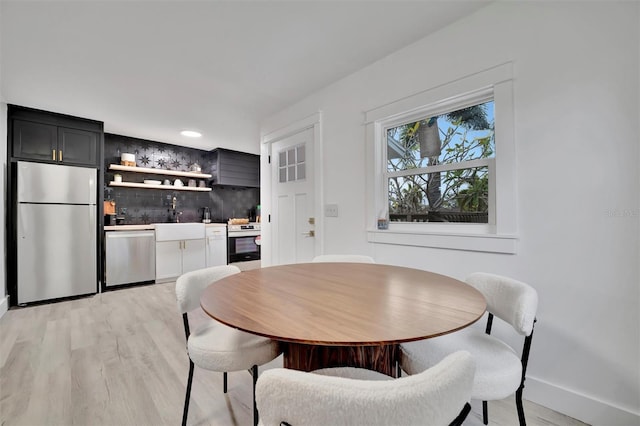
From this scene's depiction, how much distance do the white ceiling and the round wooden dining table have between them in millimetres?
1687

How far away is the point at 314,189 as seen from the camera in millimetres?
2908

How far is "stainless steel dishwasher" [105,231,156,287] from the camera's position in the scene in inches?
152

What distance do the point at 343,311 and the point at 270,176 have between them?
2.86 m

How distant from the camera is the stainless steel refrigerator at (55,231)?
3.19 m

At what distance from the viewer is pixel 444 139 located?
208 centimetres

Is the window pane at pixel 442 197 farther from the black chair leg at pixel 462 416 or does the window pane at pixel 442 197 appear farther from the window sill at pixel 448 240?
the black chair leg at pixel 462 416

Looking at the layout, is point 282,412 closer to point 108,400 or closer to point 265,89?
point 108,400

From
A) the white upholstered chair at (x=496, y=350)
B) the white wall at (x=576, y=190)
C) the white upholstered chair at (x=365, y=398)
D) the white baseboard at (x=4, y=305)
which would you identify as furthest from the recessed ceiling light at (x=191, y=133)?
the white upholstered chair at (x=365, y=398)

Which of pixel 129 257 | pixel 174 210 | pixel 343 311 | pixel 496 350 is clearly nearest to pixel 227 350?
pixel 343 311

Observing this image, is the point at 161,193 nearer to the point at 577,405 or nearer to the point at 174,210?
the point at 174,210

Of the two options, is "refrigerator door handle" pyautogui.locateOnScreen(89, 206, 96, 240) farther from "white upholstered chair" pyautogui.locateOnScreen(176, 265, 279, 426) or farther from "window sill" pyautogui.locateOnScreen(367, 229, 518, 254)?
"window sill" pyautogui.locateOnScreen(367, 229, 518, 254)

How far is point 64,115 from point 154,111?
1.23 metres

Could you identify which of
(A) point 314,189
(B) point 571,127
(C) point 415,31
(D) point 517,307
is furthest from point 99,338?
(B) point 571,127

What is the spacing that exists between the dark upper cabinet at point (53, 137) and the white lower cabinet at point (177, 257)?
156 cm
